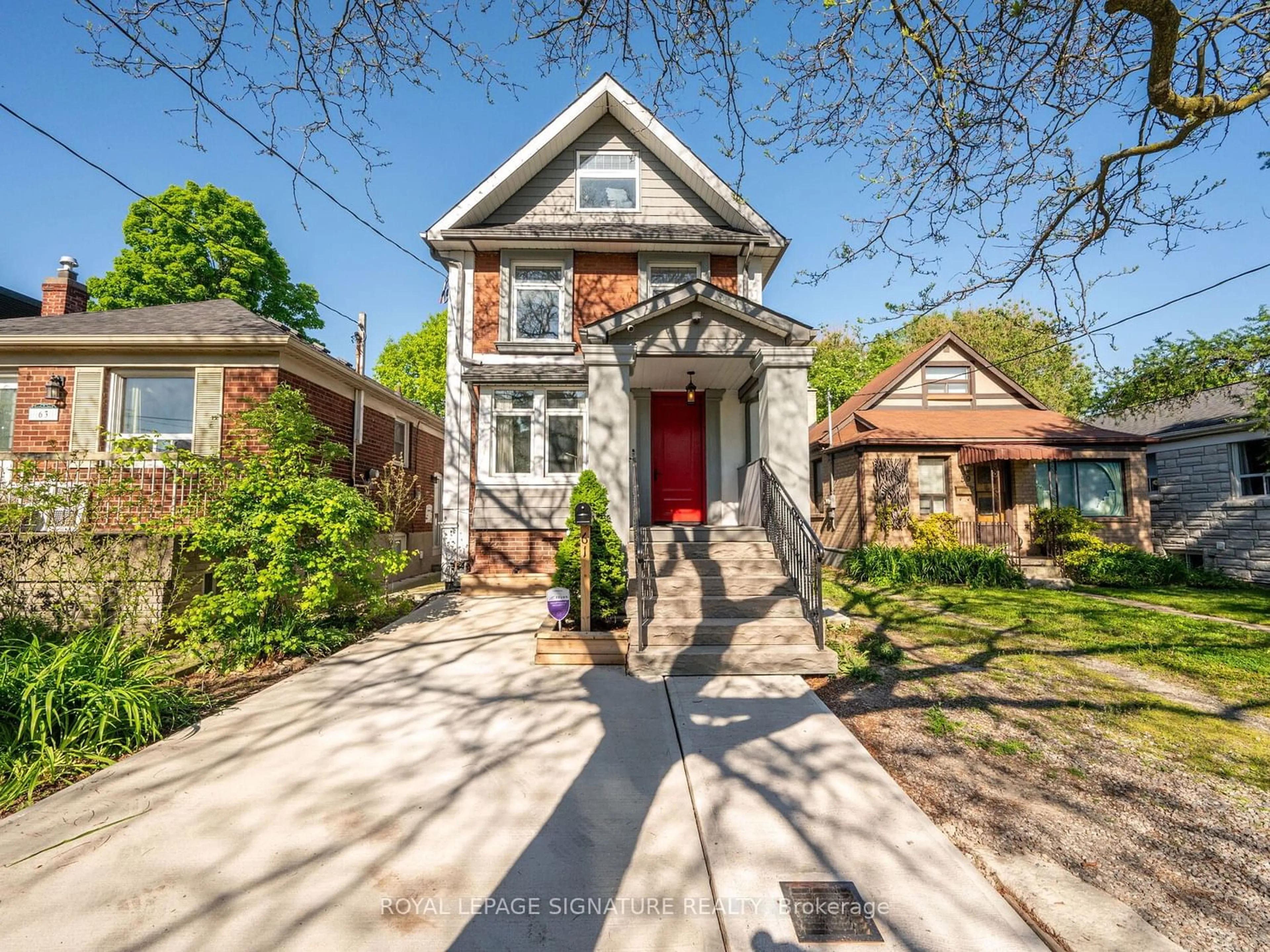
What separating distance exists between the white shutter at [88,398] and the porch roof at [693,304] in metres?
8.06

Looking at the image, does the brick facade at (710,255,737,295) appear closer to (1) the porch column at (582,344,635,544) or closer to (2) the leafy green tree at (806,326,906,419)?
(1) the porch column at (582,344,635,544)

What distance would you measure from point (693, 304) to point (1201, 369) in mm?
10665

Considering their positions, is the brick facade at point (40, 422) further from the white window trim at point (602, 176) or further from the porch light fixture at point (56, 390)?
the white window trim at point (602, 176)

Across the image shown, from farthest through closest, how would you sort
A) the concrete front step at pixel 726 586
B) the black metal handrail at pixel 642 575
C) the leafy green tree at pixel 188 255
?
the leafy green tree at pixel 188 255 < the concrete front step at pixel 726 586 < the black metal handrail at pixel 642 575

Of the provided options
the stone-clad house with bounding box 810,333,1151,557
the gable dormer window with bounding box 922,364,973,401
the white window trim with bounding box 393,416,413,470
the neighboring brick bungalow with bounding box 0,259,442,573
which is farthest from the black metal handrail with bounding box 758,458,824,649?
the gable dormer window with bounding box 922,364,973,401

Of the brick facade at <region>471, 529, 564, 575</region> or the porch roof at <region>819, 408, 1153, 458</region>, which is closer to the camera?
the brick facade at <region>471, 529, 564, 575</region>

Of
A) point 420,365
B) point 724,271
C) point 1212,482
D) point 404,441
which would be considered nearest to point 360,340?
point 404,441

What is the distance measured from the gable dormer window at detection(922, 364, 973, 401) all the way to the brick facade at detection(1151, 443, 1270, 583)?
533 cm

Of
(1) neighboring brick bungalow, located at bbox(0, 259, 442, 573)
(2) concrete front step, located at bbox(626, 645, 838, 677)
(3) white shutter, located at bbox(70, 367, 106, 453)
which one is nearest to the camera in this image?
(2) concrete front step, located at bbox(626, 645, 838, 677)

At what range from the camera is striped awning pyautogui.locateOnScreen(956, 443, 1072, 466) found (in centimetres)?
1307

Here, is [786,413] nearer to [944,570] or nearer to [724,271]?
[724,271]

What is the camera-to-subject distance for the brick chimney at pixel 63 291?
10930 millimetres

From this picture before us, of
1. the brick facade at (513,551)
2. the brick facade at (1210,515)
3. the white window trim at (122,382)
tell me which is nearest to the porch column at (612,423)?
the brick facade at (513,551)

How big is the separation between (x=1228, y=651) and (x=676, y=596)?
661cm
